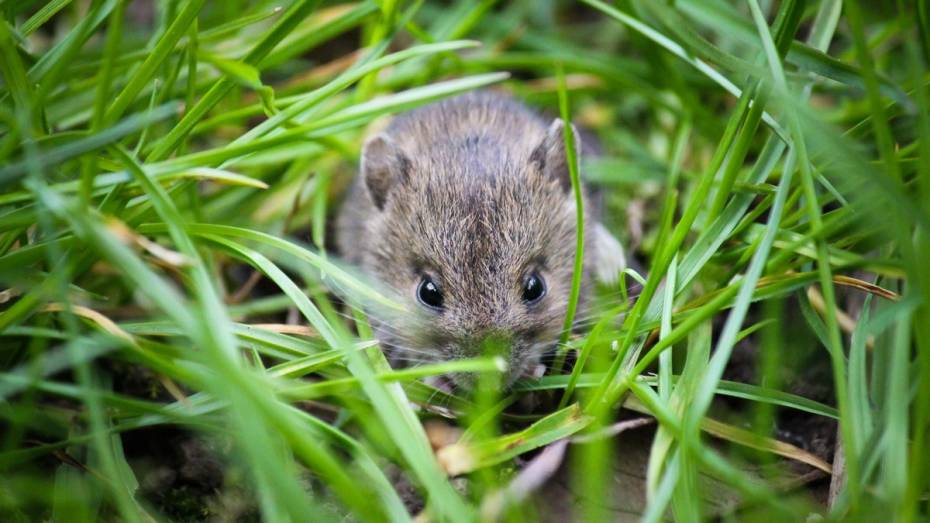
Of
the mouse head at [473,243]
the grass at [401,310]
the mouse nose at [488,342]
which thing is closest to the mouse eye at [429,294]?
the mouse head at [473,243]

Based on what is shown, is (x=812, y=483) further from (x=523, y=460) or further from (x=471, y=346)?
(x=471, y=346)

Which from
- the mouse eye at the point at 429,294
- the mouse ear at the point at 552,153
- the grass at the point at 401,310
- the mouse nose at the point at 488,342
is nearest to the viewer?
the grass at the point at 401,310

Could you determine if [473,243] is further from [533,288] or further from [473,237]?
[533,288]

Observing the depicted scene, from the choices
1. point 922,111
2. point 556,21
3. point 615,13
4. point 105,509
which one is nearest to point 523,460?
point 105,509

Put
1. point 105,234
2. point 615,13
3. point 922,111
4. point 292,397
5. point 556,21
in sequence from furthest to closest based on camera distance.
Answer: point 556,21
point 615,13
point 292,397
point 922,111
point 105,234

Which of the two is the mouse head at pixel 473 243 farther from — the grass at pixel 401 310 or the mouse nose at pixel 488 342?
the grass at pixel 401 310

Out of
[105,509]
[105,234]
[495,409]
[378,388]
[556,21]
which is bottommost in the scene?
[105,509]

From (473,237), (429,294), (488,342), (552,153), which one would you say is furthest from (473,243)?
(552,153)

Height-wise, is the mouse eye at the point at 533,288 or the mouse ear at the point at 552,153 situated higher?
the mouse ear at the point at 552,153
